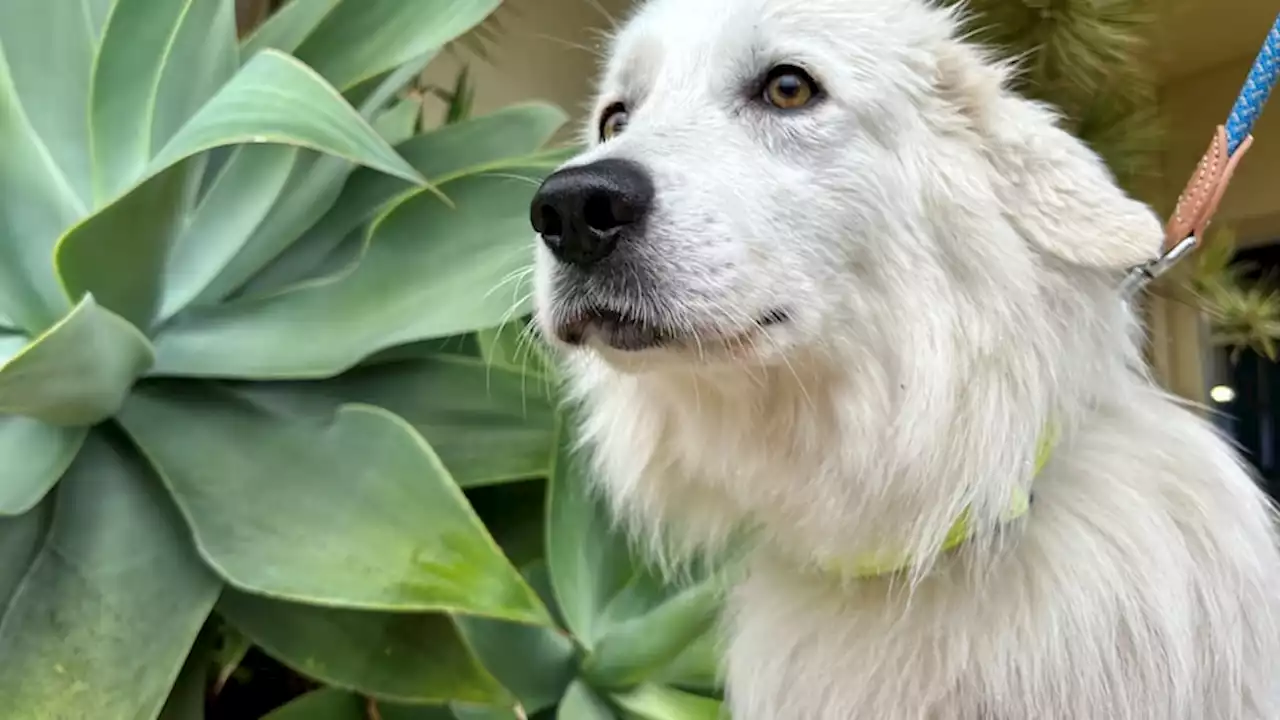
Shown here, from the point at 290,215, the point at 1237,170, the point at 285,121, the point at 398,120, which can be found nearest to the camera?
the point at 285,121

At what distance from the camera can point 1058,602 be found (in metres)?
0.60

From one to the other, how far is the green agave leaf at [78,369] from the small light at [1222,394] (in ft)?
7.59

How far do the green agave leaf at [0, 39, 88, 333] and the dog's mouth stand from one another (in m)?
0.31

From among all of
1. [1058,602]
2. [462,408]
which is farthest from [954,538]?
[462,408]

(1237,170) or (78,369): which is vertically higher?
(78,369)

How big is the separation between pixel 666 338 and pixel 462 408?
20 cm

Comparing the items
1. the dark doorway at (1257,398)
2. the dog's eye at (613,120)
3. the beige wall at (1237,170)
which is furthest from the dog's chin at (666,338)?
the dark doorway at (1257,398)

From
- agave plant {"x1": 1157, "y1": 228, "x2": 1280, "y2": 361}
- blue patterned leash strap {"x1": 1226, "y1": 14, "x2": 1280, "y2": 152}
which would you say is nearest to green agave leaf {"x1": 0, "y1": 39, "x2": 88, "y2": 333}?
blue patterned leash strap {"x1": 1226, "y1": 14, "x2": 1280, "y2": 152}

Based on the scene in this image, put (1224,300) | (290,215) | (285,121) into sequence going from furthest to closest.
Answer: (1224,300) → (290,215) → (285,121)

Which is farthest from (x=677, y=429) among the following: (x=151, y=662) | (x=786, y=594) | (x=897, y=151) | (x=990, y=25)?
(x=990, y=25)

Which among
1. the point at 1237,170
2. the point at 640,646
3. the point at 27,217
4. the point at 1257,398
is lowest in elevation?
the point at 1257,398

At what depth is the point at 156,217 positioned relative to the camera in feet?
1.93

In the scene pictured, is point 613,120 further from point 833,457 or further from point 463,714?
point 463,714

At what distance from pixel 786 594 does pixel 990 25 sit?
0.53 m
